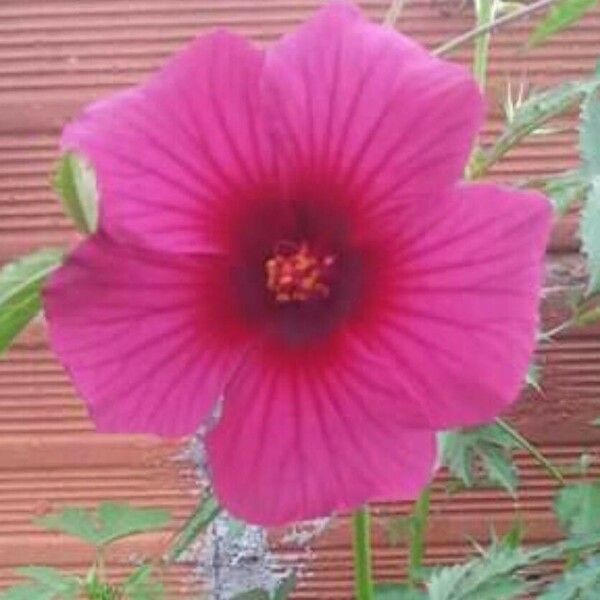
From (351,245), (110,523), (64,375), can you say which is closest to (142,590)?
(110,523)

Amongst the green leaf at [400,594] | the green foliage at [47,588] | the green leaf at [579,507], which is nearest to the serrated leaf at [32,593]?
the green foliage at [47,588]

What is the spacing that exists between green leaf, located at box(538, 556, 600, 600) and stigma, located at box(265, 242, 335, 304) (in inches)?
9.2

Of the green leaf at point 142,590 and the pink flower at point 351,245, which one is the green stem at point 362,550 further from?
the green leaf at point 142,590

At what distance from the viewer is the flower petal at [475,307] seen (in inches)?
14.6

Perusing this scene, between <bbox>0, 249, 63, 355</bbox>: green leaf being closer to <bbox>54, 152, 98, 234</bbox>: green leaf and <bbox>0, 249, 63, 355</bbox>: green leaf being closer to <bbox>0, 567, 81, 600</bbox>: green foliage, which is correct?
<bbox>54, 152, 98, 234</bbox>: green leaf

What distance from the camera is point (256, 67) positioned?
0.37 meters

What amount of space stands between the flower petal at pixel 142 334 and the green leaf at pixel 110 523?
1.07ft

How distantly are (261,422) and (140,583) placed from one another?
1.33 ft

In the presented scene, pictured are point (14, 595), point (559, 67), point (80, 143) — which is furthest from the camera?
point (559, 67)

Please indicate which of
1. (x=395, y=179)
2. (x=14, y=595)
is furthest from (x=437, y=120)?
(x=14, y=595)

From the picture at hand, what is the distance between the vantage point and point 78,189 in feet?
1.15

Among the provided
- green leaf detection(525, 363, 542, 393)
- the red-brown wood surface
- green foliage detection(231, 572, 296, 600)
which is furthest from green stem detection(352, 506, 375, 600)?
the red-brown wood surface

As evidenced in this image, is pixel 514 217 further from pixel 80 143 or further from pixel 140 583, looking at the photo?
pixel 140 583

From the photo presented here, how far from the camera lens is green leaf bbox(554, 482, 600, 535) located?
768 millimetres
